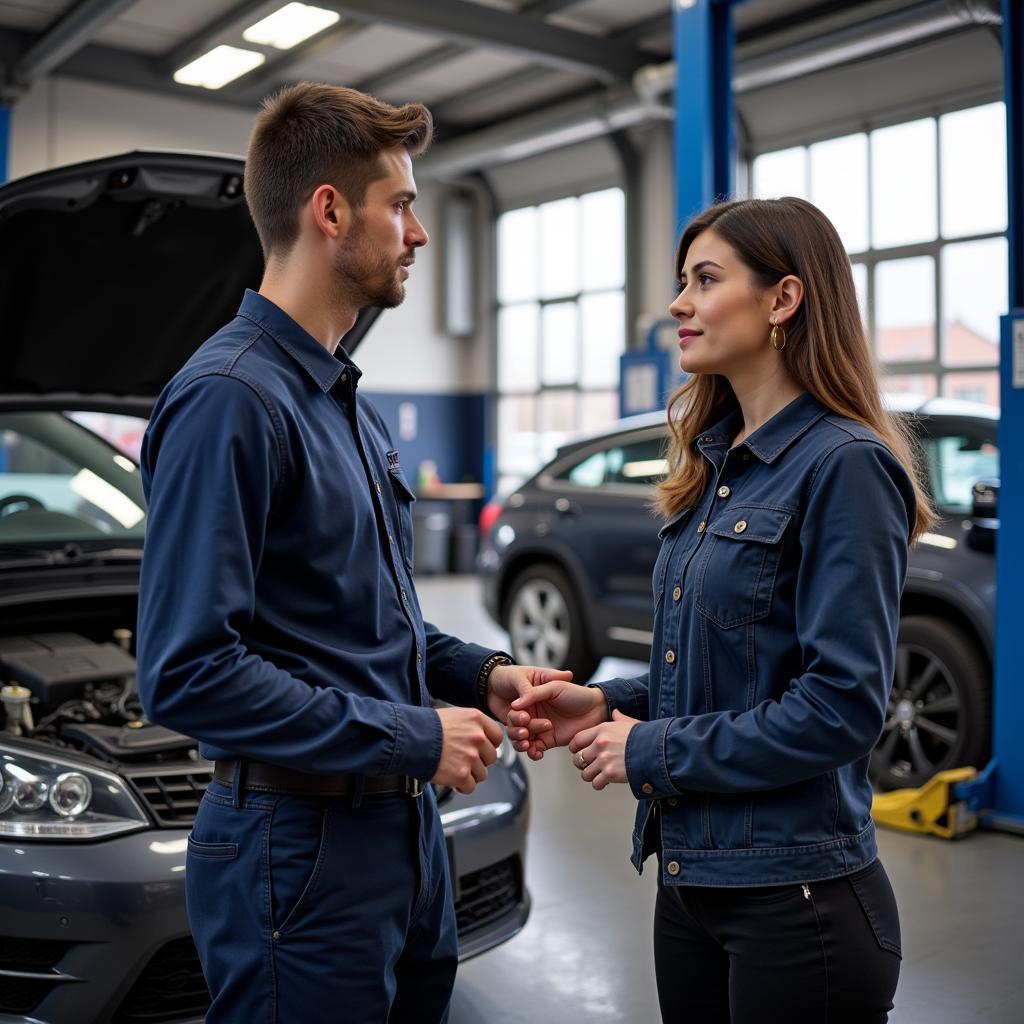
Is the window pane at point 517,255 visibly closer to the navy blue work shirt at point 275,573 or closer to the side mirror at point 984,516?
the side mirror at point 984,516

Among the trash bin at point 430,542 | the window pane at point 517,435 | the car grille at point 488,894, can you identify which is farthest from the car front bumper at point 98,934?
the window pane at point 517,435

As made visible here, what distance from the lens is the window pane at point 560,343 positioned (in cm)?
1466

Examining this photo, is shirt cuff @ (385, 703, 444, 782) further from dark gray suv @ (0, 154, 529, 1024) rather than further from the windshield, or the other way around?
the windshield

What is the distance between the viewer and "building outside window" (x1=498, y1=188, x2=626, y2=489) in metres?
14.1

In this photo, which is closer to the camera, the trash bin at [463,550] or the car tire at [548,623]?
the car tire at [548,623]

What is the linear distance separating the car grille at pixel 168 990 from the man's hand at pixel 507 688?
1.00m

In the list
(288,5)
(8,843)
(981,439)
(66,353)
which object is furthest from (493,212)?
(8,843)

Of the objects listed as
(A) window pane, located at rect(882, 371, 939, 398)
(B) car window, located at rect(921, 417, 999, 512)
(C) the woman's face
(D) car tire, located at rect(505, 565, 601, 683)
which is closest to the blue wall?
(A) window pane, located at rect(882, 371, 939, 398)

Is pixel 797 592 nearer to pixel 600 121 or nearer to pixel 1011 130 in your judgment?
pixel 1011 130

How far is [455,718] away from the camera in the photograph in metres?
1.54

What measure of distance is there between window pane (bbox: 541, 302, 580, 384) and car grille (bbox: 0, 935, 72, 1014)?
496 inches

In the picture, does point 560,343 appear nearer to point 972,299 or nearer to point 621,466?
point 972,299

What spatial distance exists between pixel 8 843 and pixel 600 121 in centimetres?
1081

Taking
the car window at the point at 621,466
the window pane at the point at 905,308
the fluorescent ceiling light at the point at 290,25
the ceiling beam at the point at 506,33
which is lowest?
the car window at the point at 621,466
